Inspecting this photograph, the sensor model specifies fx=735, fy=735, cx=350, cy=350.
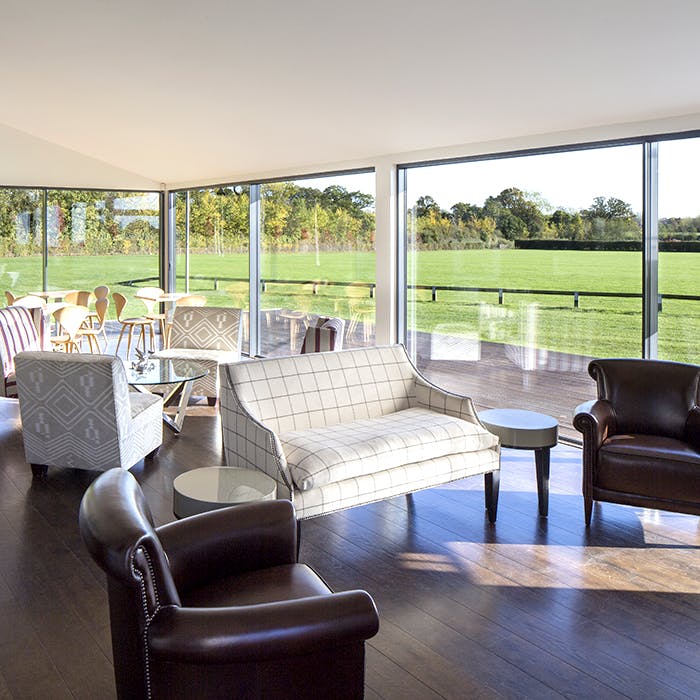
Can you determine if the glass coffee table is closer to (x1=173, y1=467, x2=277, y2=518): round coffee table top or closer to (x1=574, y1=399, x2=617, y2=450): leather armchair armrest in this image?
(x1=173, y1=467, x2=277, y2=518): round coffee table top

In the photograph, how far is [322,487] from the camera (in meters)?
3.55

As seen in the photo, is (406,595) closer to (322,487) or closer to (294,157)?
(322,487)

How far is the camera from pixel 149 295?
1012cm

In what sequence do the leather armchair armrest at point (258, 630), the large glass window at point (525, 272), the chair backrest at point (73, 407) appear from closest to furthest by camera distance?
1. the leather armchair armrest at point (258, 630)
2. the chair backrest at point (73, 407)
3. the large glass window at point (525, 272)

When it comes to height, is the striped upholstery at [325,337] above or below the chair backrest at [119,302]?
below

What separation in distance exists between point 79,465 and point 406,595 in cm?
255

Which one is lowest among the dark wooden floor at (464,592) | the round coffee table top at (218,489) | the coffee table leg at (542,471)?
the dark wooden floor at (464,592)

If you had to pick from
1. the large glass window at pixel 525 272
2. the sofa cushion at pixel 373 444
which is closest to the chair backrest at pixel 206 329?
the large glass window at pixel 525 272

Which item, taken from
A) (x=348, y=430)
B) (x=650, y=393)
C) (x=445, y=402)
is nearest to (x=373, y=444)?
(x=348, y=430)

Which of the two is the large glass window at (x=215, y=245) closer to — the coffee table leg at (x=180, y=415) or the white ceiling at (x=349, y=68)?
the white ceiling at (x=349, y=68)

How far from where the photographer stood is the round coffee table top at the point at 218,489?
121 inches

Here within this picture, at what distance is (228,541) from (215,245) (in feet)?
26.3

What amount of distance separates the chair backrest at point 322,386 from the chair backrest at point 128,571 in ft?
6.60

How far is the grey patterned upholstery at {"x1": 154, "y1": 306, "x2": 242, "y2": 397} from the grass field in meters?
1.38
